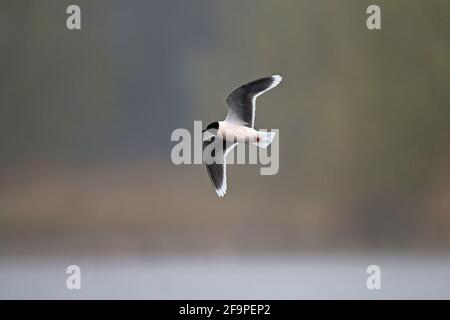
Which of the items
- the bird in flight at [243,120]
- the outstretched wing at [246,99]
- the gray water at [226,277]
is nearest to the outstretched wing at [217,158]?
the bird in flight at [243,120]

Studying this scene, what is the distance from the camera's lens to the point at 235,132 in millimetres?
2908

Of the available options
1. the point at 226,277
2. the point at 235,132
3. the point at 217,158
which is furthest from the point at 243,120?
the point at 226,277

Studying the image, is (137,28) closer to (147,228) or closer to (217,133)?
(147,228)

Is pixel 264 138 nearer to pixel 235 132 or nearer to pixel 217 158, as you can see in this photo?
pixel 235 132

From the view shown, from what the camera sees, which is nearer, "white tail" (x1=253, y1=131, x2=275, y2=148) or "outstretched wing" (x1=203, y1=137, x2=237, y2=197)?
"white tail" (x1=253, y1=131, x2=275, y2=148)

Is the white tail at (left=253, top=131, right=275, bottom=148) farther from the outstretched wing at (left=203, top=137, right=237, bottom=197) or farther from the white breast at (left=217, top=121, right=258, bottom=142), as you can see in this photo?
the outstretched wing at (left=203, top=137, right=237, bottom=197)

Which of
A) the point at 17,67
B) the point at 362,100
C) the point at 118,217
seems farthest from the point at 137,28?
→ the point at 362,100

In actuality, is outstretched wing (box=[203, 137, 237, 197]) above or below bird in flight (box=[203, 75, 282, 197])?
below

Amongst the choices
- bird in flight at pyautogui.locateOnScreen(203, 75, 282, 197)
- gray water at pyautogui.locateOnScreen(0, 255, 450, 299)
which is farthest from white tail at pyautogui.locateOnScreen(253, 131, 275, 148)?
gray water at pyautogui.locateOnScreen(0, 255, 450, 299)

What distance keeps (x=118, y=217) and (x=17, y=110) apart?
744 millimetres

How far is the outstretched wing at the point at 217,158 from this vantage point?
3008 millimetres

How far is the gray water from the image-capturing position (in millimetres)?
3580

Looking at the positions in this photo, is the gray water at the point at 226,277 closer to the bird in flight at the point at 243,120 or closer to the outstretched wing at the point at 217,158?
the outstretched wing at the point at 217,158

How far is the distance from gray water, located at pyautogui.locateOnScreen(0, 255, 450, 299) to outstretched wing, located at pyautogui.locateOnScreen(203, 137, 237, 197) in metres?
0.72
